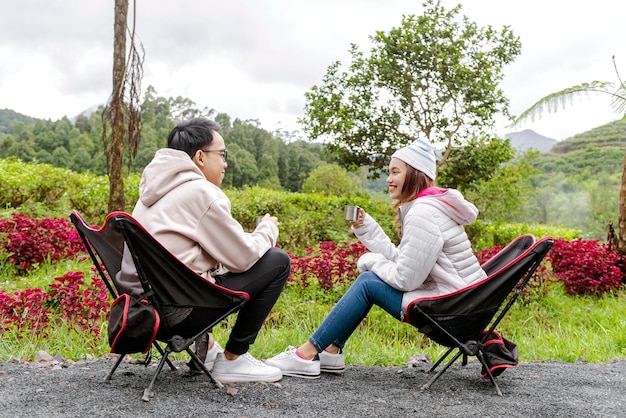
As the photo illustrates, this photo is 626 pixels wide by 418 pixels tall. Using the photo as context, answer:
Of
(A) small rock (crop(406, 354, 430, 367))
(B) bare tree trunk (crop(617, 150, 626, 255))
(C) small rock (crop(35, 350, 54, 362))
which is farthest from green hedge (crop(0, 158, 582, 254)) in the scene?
(C) small rock (crop(35, 350, 54, 362))

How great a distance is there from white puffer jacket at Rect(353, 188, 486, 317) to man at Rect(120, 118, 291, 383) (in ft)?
1.78

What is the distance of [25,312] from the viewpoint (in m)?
4.07

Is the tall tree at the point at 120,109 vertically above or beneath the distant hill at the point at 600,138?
beneath

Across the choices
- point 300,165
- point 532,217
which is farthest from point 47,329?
point 532,217

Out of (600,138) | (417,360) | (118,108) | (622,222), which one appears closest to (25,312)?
(417,360)

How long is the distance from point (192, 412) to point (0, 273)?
419 cm

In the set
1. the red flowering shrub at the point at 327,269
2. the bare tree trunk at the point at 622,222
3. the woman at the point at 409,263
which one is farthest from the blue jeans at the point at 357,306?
the bare tree trunk at the point at 622,222

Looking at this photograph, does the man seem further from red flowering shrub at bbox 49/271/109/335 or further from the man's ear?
red flowering shrub at bbox 49/271/109/335

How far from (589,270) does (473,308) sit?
172 inches

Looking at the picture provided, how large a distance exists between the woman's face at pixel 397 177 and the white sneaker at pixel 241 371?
1.04m

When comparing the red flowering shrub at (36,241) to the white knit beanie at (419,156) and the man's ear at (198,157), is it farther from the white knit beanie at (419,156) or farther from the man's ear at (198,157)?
the white knit beanie at (419,156)

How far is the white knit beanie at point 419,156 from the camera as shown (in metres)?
2.92

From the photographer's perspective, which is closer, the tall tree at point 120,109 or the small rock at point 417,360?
the small rock at point 417,360

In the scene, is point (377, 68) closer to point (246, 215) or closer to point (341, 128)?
point (341, 128)
